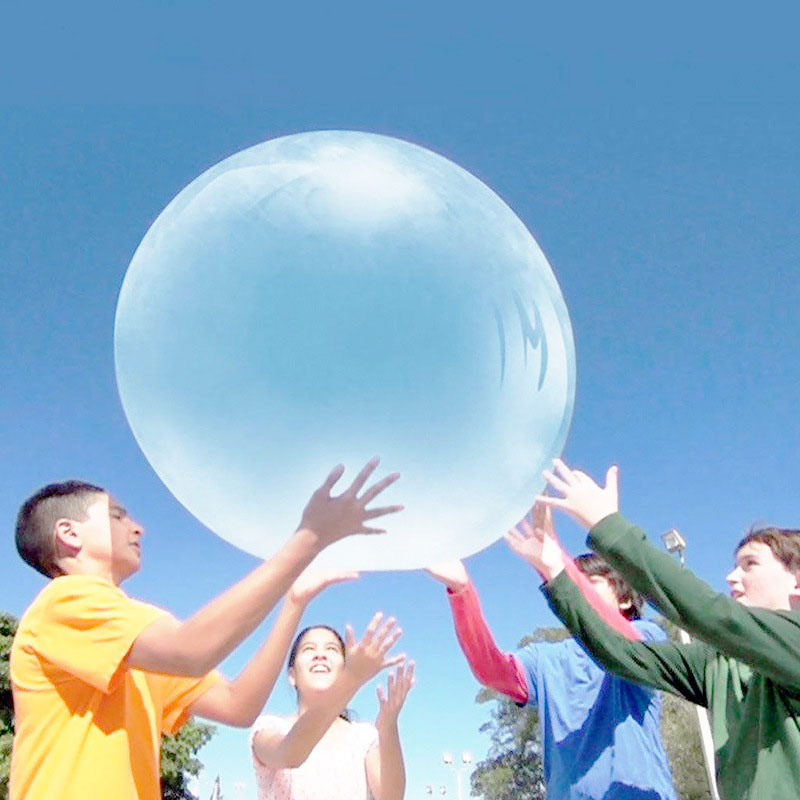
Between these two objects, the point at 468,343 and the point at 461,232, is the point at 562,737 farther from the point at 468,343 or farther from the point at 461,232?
the point at 461,232

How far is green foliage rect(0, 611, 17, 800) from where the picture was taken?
21.8 m

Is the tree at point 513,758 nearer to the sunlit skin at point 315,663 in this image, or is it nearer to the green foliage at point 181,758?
the green foliage at point 181,758

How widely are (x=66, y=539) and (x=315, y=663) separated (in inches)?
69.8

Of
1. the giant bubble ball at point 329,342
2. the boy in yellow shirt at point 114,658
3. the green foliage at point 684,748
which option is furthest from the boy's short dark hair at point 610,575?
the green foliage at point 684,748

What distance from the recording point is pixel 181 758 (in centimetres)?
2441

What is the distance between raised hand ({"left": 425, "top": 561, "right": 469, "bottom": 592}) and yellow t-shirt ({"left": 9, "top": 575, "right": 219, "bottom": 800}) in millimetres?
1260

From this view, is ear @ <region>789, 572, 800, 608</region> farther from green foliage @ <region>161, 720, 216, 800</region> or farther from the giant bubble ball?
green foliage @ <region>161, 720, 216, 800</region>

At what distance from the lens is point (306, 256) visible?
2486 mm

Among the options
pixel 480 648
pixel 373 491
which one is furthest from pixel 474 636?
pixel 373 491

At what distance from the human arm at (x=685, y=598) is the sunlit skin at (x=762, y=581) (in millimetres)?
423

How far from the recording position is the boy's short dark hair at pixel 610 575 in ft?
13.4

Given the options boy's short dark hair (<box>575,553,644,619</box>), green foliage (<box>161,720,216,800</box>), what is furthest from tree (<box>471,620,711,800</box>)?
boy's short dark hair (<box>575,553,644,619</box>)

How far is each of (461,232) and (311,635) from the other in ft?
7.80

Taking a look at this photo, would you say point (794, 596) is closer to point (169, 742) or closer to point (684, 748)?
point (169, 742)
